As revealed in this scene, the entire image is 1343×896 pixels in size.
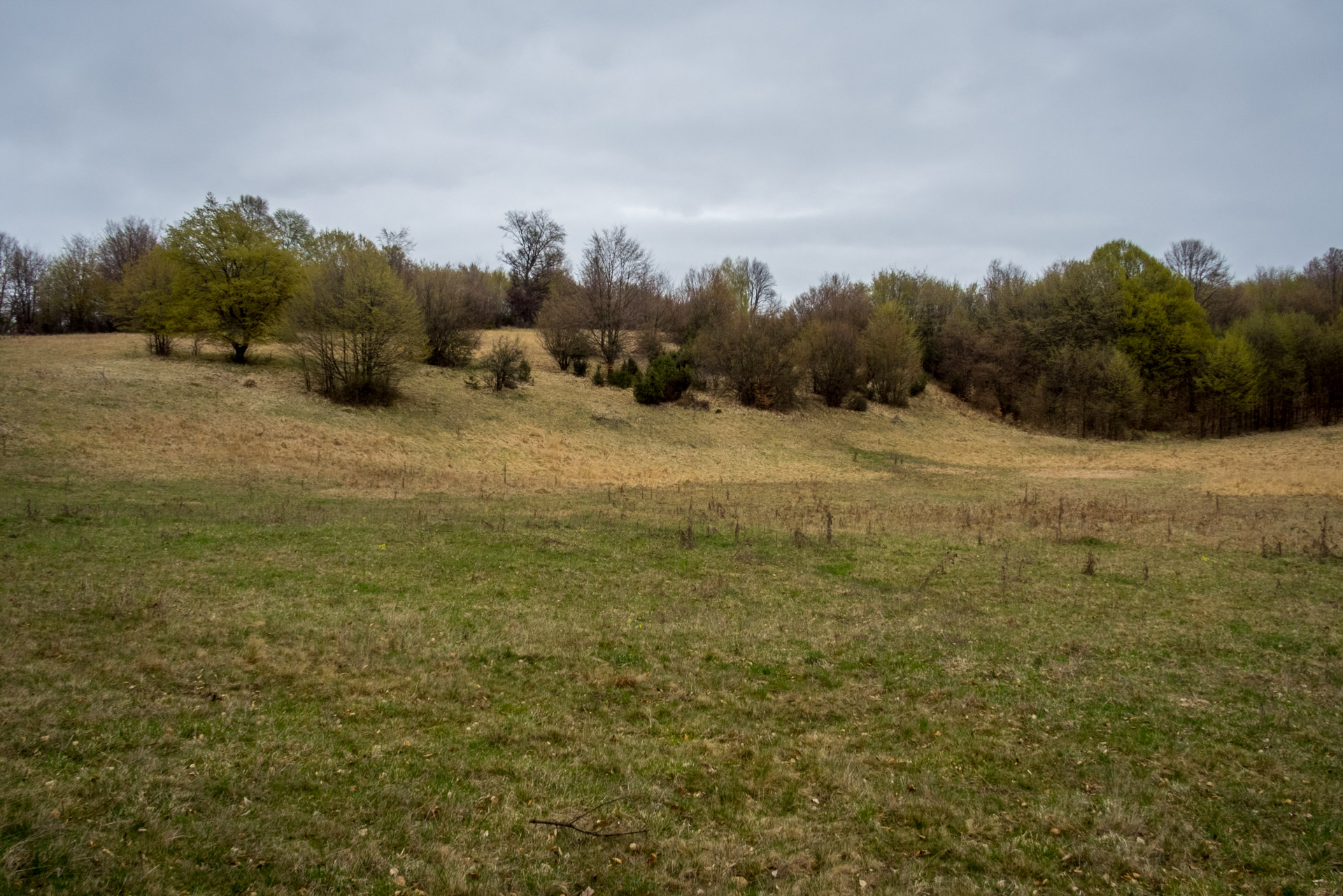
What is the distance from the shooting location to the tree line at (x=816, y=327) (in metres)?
38.3

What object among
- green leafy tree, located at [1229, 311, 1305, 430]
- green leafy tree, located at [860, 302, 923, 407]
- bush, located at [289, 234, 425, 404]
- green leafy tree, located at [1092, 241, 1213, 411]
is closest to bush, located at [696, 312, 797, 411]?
green leafy tree, located at [860, 302, 923, 407]

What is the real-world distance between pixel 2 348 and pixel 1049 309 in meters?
71.8

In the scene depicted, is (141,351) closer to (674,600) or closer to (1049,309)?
(674,600)

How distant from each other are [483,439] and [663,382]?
→ 1520cm

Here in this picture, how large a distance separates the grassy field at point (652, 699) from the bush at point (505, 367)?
23.7 m

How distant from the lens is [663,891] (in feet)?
14.7

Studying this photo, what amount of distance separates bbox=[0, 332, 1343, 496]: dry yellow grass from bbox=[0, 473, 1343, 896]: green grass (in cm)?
1215

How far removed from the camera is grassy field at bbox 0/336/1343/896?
4.74 m

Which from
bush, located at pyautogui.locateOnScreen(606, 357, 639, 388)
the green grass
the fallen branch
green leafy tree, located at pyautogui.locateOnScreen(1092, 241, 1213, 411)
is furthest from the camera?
green leafy tree, located at pyautogui.locateOnScreen(1092, 241, 1213, 411)

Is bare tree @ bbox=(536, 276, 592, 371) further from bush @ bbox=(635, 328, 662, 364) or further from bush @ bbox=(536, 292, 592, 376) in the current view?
bush @ bbox=(635, 328, 662, 364)

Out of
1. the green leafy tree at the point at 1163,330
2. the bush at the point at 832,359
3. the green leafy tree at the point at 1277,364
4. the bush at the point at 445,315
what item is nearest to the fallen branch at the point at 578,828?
the bush at the point at 445,315

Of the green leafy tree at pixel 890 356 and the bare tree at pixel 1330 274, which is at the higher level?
the bare tree at pixel 1330 274

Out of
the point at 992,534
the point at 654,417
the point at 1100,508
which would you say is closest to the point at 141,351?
the point at 654,417

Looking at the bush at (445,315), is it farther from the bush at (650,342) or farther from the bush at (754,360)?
the bush at (754,360)
